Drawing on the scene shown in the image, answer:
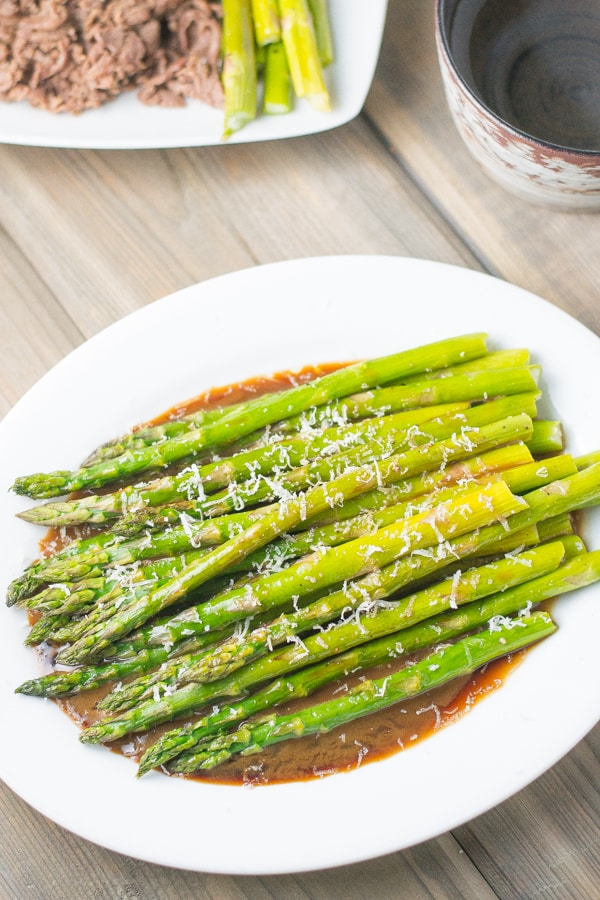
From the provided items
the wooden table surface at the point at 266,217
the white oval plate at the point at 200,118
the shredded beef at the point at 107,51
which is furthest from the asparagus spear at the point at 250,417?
the shredded beef at the point at 107,51

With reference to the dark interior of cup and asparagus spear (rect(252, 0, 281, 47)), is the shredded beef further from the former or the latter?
the dark interior of cup

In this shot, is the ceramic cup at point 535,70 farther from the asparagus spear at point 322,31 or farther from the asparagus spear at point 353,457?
the asparagus spear at point 353,457

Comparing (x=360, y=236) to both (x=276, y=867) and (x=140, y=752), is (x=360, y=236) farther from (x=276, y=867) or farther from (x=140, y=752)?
(x=276, y=867)

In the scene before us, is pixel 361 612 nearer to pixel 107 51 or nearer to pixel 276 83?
pixel 276 83

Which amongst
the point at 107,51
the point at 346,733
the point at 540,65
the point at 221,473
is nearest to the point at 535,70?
the point at 540,65

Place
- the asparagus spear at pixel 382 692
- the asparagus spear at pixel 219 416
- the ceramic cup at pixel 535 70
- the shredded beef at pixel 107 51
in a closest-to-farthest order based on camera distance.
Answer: the asparagus spear at pixel 382 692 → the asparagus spear at pixel 219 416 → the ceramic cup at pixel 535 70 → the shredded beef at pixel 107 51

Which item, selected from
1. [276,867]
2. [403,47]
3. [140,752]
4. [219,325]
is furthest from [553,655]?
[403,47]

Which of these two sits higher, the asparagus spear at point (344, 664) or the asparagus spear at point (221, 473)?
the asparagus spear at point (221, 473)
